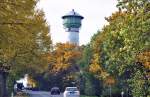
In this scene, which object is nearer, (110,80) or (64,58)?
(110,80)

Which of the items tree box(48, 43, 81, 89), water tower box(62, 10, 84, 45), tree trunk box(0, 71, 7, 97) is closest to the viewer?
tree trunk box(0, 71, 7, 97)

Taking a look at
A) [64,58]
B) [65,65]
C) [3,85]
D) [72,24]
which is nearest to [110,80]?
[3,85]

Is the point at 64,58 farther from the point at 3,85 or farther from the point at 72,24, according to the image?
the point at 3,85

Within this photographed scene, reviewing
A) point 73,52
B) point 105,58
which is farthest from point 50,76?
point 105,58

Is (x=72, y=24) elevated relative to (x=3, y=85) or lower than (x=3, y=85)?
elevated

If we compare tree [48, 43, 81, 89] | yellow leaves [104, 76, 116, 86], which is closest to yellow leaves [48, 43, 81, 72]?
tree [48, 43, 81, 89]

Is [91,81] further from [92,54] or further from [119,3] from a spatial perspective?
[119,3]

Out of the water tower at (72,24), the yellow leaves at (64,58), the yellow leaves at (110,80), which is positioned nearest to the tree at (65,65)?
the yellow leaves at (64,58)

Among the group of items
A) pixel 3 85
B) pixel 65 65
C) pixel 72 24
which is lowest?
pixel 3 85

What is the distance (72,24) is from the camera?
144125 mm

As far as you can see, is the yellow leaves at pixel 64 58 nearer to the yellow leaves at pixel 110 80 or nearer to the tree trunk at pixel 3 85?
the yellow leaves at pixel 110 80

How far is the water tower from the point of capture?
467 ft

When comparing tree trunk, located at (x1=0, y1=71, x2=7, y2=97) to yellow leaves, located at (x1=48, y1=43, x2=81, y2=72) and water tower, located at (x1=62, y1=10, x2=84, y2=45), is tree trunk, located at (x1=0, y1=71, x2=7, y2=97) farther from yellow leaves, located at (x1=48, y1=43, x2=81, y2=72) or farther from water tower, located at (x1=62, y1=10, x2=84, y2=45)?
water tower, located at (x1=62, y1=10, x2=84, y2=45)

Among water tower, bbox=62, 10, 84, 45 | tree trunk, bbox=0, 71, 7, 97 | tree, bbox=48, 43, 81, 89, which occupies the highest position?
water tower, bbox=62, 10, 84, 45
